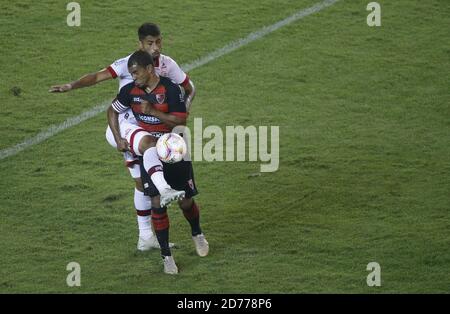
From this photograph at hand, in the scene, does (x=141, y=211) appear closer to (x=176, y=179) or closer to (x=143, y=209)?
(x=143, y=209)

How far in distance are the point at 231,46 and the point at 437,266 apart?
192 inches

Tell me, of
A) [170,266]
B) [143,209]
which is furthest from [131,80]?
[170,266]

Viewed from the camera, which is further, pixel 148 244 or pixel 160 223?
pixel 148 244

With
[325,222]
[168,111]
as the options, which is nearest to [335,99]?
[325,222]

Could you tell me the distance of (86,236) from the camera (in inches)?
339

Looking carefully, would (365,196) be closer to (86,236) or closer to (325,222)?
(325,222)

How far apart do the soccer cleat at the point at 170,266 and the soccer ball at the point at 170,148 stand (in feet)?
2.36

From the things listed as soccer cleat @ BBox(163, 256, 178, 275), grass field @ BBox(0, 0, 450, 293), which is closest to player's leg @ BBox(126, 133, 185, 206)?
soccer cleat @ BBox(163, 256, 178, 275)

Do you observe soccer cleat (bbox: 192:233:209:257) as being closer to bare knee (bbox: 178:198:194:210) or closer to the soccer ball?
bare knee (bbox: 178:198:194:210)

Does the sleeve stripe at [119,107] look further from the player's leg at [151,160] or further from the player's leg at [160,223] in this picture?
the player's leg at [160,223]

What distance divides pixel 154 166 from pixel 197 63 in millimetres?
3974

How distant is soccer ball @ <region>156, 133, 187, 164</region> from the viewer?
310 inches

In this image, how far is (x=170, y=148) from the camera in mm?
7867
